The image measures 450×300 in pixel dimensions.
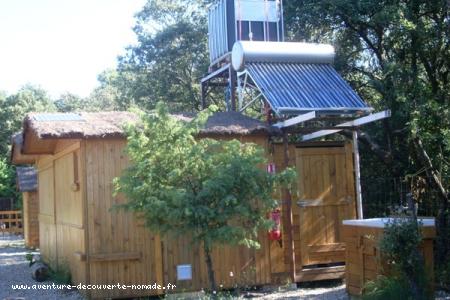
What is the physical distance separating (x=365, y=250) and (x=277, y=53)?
4387 millimetres

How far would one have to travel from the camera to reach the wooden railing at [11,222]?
26603 mm

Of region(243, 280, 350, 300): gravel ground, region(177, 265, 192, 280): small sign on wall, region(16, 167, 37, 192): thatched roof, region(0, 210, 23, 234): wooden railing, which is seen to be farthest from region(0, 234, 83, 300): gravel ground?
region(0, 210, 23, 234): wooden railing

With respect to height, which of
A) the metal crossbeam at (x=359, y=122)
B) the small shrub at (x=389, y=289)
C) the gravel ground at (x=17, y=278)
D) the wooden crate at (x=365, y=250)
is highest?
the metal crossbeam at (x=359, y=122)

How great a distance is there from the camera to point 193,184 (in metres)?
7.45

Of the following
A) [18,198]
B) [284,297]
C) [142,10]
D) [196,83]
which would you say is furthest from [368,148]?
[18,198]

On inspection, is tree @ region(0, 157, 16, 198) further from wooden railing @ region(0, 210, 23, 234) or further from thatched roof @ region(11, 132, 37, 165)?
thatched roof @ region(11, 132, 37, 165)

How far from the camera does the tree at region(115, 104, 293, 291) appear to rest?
715cm

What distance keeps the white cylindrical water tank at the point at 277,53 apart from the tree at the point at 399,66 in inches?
53.1

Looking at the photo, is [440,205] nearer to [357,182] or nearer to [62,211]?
[357,182]

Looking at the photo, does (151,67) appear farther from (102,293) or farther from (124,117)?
(102,293)

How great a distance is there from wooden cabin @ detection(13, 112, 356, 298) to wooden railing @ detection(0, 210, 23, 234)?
16.5 m

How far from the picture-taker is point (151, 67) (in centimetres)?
2358

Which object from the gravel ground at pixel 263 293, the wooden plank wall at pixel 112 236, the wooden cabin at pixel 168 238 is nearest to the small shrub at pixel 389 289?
the gravel ground at pixel 263 293

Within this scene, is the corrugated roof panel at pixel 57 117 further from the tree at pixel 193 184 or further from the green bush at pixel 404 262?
the green bush at pixel 404 262
